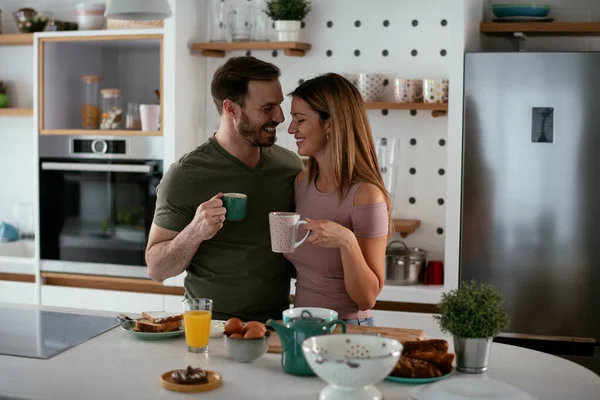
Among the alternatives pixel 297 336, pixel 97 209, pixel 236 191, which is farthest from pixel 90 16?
pixel 297 336

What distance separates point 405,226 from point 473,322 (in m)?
1.91

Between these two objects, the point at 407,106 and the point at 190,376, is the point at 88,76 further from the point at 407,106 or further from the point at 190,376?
the point at 190,376

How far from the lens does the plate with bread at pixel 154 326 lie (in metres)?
2.20

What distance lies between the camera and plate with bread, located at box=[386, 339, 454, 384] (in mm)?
1876

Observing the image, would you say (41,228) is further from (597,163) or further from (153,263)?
(597,163)

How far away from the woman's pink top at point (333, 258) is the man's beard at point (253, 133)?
309 mm

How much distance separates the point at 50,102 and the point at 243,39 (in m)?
1.02

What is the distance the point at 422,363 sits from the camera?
1.89m

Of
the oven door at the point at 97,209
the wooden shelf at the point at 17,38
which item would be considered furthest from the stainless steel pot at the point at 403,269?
the wooden shelf at the point at 17,38

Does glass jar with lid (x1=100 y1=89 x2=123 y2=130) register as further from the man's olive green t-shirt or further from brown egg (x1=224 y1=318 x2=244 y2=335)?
brown egg (x1=224 y1=318 x2=244 y2=335)

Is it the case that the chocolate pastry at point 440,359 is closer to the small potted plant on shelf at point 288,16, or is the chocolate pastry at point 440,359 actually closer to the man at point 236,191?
the man at point 236,191

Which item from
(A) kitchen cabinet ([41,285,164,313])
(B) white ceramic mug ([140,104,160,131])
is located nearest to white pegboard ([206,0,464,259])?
(B) white ceramic mug ([140,104,160,131])

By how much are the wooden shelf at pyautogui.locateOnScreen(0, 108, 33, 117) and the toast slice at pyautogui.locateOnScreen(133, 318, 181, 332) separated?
245cm

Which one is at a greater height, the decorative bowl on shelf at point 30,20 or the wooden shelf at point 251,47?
the decorative bowl on shelf at point 30,20
